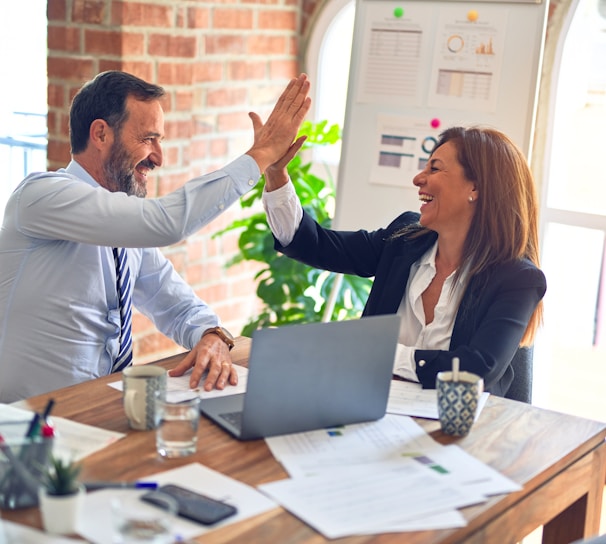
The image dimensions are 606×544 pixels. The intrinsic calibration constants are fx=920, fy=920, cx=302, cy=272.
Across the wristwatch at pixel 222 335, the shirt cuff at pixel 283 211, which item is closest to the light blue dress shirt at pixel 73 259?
the wristwatch at pixel 222 335

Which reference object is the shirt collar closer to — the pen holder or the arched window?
the pen holder

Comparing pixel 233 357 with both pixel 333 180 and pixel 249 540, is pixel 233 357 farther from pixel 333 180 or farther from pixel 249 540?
pixel 333 180

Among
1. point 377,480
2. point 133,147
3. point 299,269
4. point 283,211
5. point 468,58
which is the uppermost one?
point 468,58

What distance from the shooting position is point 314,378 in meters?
1.58

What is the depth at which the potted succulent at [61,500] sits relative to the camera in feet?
3.95

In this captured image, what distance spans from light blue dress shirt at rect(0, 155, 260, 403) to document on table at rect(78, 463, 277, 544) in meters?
0.70

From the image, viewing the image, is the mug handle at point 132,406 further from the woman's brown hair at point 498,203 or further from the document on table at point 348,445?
the woman's brown hair at point 498,203

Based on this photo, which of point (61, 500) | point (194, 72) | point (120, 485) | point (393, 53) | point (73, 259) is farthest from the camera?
point (194, 72)

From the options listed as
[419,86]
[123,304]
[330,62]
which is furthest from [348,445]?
[330,62]

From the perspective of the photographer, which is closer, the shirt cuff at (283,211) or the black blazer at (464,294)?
the black blazer at (464,294)

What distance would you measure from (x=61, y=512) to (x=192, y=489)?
0.22 metres

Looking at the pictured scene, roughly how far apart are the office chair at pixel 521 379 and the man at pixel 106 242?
689mm

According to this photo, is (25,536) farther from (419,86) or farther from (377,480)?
(419,86)

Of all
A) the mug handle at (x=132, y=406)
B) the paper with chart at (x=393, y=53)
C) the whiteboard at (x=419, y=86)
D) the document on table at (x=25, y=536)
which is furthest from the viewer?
the paper with chart at (x=393, y=53)
